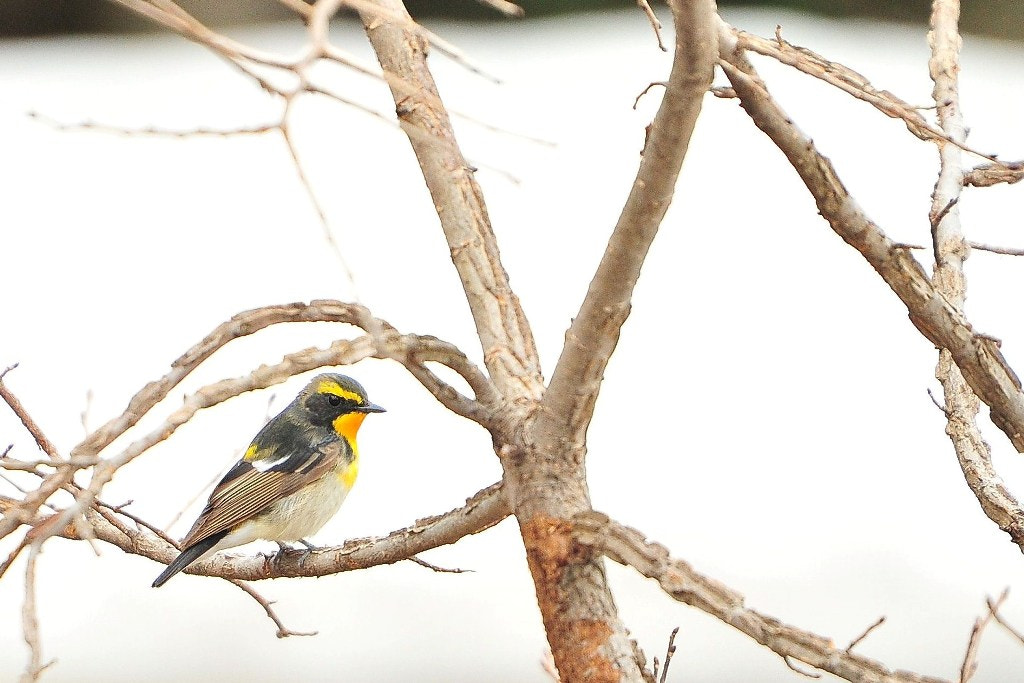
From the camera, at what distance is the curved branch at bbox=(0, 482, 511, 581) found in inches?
68.3

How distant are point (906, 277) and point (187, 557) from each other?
57.5 inches

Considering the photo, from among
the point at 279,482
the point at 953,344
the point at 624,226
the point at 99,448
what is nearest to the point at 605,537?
the point at 624,226

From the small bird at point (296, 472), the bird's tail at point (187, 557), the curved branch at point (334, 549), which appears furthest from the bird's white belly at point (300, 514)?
the curved branch at point (334, 549)

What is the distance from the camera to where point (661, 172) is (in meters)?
1.30

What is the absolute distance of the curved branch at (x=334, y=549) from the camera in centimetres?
173

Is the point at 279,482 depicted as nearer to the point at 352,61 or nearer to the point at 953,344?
the point at 953,344

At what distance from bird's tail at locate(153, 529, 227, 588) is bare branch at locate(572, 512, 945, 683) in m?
0.99

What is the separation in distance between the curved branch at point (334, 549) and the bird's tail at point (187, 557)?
17 mm

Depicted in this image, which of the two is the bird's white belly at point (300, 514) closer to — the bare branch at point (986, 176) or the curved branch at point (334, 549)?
the curved branch at point (334, 549)

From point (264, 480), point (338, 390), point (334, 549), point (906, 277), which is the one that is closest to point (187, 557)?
point (334, 549)

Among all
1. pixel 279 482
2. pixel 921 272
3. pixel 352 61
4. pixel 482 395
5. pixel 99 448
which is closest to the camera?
pixel 352 61

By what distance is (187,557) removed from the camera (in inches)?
86.7

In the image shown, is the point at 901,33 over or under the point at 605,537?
over

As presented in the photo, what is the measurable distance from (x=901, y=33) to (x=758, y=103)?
3.94m
